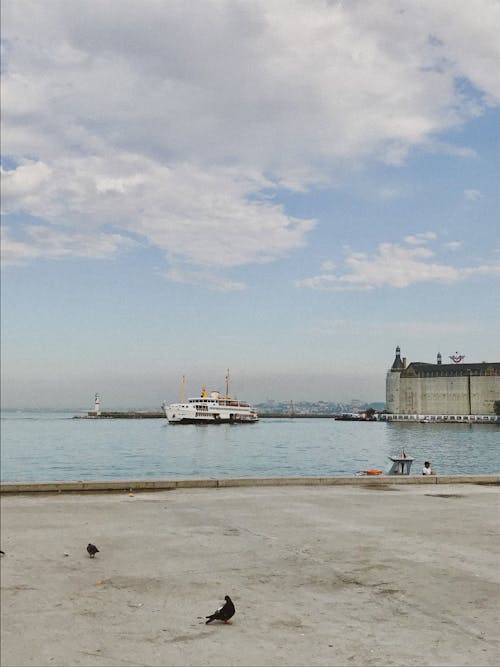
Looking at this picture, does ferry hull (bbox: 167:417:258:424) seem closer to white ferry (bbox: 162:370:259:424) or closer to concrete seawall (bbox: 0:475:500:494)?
white ferry (bbox: 162:370:259:424)

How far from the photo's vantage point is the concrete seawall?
1485cm

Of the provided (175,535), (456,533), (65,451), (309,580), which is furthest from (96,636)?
(65,451)

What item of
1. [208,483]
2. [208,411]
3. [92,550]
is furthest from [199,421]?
[92,550]

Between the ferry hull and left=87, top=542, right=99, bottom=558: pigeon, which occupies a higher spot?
left=87, top=542, right=99, bottom=558: pigeon

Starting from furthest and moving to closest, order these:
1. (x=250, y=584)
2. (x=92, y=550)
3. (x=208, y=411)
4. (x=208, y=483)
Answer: (x=208, y=411) < (x=208, y=483) < (x=92, y=550) < (x=250, y=584)

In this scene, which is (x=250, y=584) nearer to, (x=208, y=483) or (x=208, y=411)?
(x=208, y=483)

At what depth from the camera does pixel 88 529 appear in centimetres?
1064

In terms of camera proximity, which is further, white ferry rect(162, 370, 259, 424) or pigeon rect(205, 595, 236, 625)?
white ferry rect(162, 370, 259, 424)

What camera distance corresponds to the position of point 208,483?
1608 cm

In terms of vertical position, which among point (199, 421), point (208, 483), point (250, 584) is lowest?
point (199, 421)

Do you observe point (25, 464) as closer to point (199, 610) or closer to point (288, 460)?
point (288, 460)

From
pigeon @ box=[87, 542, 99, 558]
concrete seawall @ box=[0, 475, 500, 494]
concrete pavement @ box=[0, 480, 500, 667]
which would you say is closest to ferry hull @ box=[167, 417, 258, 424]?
concrete seawall @ box=[0, 475, 500, 494]

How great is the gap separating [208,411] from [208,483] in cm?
14489

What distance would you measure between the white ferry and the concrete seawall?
5610 inches
